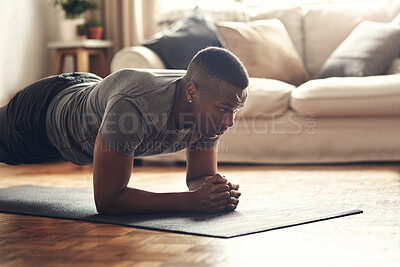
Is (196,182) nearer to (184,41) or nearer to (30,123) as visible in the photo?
(30,123)

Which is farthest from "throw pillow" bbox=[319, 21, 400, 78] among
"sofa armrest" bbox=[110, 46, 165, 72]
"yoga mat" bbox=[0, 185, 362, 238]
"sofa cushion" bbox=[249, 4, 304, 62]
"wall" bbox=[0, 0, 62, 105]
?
"wall" bbox=[0, 0, 62, 105]

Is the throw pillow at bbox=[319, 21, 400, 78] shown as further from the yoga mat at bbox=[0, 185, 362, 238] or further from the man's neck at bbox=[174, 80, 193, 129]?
the man's neck at bbox=[174, 80, 193, 129]

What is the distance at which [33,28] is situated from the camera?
4656 millimetres

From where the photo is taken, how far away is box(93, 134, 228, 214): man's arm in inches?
73.2

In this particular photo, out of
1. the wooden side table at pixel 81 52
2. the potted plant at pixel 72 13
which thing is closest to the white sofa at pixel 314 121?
the wooden side table at pixel 81 52

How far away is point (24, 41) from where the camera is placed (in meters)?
4.55

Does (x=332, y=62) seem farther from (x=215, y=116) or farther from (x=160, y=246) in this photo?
(x=160, y=246)

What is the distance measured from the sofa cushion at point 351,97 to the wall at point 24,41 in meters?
2.16

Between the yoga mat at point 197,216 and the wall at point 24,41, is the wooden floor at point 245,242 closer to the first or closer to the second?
the yoga mat at point 197,216

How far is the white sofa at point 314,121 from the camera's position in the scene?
3.25m

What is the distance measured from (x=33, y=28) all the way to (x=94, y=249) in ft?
11.2

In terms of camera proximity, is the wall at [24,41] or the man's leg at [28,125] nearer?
the man's leg at [28,125]

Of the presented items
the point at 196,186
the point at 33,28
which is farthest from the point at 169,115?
the point at 33,28

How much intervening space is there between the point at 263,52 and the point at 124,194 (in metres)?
2.11
